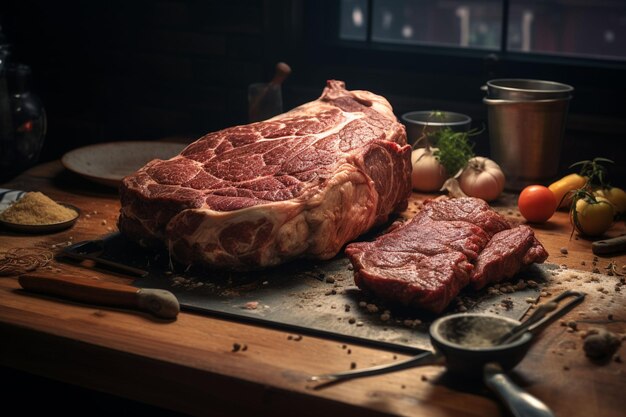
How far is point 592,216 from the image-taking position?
2.52 metres

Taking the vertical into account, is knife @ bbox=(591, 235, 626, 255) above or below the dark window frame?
below

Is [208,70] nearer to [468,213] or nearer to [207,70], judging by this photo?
[207,70]

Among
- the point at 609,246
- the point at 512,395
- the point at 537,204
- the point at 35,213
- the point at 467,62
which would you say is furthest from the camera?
the point at 467,62

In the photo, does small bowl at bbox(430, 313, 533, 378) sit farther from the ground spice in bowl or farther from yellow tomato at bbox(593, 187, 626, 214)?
the ground spice in bowl

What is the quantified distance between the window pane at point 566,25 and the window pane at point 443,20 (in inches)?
11.7

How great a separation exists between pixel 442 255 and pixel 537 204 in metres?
0.72

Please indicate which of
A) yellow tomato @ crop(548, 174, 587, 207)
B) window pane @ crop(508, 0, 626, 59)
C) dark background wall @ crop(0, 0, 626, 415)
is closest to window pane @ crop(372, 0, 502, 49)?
window pane @ crop(508, 0, 626, 59)

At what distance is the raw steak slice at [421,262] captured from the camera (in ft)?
6.26

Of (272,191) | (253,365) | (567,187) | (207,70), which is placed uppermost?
(207,70)

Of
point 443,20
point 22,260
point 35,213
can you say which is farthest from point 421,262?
point 443,20

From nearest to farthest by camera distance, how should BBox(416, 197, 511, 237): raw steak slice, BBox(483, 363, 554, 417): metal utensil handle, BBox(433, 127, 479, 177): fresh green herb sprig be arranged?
BBox(483, 363, 554, 417): metal utensil handle < BBox(416, 197, 511, 237): raw steak slice < BBox(433, 127, 479, 177): fresh green herb sprig

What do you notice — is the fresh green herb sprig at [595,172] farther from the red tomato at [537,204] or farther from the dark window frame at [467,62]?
the dark window frame at [467,62]

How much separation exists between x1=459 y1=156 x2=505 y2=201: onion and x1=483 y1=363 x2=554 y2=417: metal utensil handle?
52.1 inches

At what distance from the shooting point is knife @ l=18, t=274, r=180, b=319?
194 centimetres
